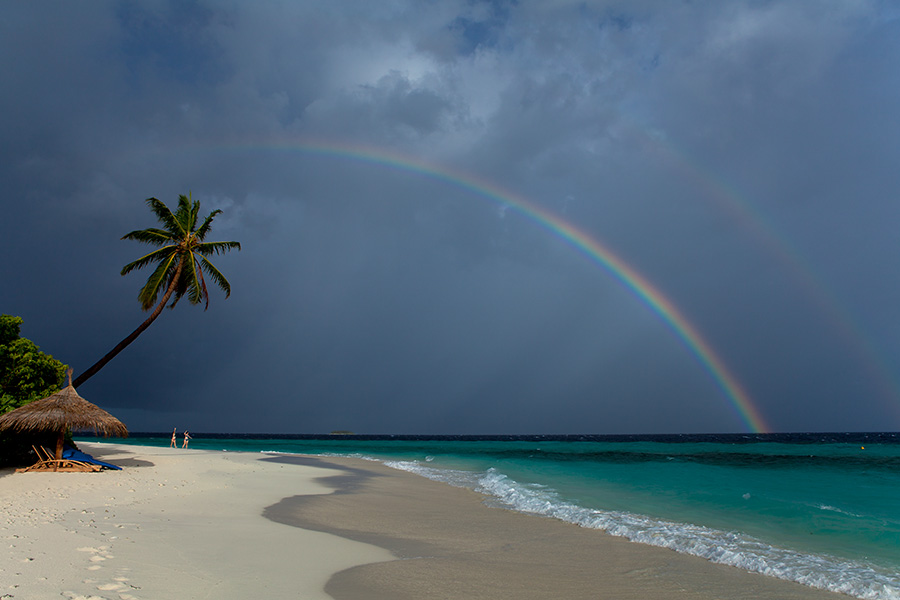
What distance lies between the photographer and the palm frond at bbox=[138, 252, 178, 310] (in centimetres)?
2444

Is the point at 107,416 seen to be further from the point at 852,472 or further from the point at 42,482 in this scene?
the point at 852,472

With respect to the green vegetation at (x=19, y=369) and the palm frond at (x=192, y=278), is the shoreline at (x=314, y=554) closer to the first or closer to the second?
the green vegetation at (x=19, y=369)

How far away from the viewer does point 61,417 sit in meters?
17.0

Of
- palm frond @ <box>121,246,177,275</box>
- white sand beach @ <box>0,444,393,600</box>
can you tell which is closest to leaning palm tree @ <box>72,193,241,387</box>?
palm frond @ <box>121,246,177,275</box>

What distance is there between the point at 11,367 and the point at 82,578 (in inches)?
686

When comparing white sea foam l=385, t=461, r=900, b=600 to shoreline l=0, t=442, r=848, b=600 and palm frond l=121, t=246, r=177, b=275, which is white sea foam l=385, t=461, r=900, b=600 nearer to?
shoreline l=0, t=442, r=848, b=600

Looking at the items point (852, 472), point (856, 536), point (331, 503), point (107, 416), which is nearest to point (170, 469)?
point (107, 416)

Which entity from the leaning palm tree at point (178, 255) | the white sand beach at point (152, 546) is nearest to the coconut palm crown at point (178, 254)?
the leaning palm tree at point (178, 255)

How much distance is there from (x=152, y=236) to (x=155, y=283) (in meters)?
2.77

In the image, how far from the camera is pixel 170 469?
20.5 meters

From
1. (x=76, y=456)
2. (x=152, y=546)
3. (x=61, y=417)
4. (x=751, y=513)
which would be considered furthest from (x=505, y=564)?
(x=76, y=456)

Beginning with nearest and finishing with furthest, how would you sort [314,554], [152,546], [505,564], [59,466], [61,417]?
[152,546], [505,564], [314,554], [61,417], [59,466]

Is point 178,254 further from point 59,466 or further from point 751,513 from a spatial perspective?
point 751,513

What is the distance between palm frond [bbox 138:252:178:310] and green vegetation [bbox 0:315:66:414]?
16.9 ft
